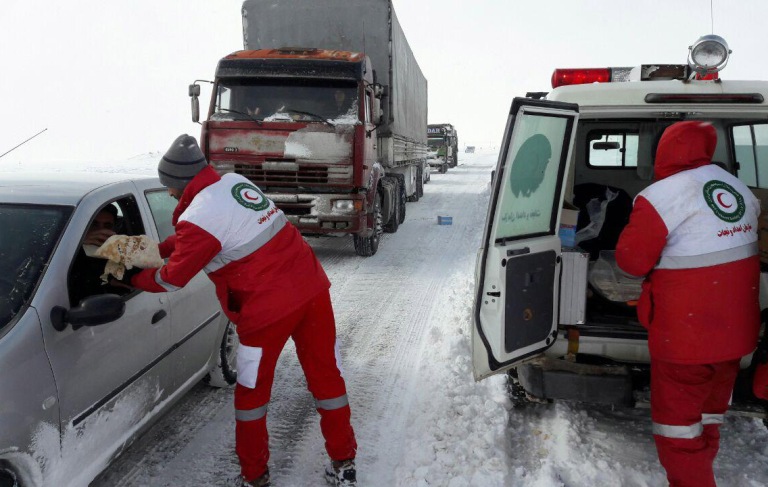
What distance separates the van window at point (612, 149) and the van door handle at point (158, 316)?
4034 millimetres

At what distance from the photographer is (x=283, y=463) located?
3.20 metres

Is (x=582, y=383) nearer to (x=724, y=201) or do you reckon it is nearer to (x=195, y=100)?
(x=724, y=201)

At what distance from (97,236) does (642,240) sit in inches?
106

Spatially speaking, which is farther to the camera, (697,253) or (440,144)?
(440,144)

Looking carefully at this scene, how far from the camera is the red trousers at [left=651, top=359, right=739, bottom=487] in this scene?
8.50 feet

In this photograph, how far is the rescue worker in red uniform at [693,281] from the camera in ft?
8.36

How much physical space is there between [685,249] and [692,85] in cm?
111

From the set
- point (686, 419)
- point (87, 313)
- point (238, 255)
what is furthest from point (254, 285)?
point (686, 419)

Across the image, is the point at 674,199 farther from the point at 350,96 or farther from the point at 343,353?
the point at 350,96

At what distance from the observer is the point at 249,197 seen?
278 centimetres

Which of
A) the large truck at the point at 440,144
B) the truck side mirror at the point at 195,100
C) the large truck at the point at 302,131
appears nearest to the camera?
the large truck at the point at 302,131

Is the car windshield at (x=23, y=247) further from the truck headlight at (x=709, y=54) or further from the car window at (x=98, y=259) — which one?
the truck headlight at (x=709, y=54)

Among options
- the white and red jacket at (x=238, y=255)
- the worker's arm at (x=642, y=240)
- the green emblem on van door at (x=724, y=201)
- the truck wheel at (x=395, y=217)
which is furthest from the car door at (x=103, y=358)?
the truck wheel at (x=395, y=217)

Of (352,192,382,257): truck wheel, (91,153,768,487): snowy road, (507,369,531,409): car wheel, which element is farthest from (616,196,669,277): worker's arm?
(352,192,382,257): truck wheel
